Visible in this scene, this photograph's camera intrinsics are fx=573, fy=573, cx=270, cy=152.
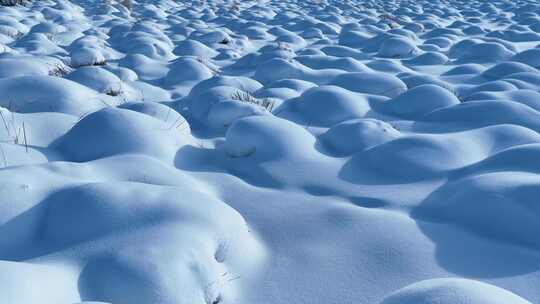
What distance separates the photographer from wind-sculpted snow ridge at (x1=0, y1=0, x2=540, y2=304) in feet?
4.46

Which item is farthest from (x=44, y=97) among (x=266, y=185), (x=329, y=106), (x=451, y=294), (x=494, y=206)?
(x=451, y=294)

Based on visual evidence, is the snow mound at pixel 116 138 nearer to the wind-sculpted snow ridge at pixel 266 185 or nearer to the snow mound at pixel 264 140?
the wind-sculpted snow ridge at pixel 266 185

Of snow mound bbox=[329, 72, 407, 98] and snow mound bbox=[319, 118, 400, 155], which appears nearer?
snow mound bbox=[319, 118, 400, 155]

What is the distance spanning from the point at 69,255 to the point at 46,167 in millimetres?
Result: 473

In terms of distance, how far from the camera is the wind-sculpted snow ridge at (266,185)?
1.36 m

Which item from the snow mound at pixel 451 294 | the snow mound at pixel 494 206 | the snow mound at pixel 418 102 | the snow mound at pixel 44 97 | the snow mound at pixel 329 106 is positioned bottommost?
the snow mound at pixel 44 97

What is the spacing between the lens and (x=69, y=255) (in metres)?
1.37

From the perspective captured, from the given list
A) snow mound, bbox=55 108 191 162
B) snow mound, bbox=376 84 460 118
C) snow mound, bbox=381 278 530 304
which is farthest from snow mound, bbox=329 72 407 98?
snow mound, bbox=381 278 530 304

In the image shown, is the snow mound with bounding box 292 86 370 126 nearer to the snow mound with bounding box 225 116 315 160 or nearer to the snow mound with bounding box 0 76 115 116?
the snow mound with bounding box 225 116 315 160

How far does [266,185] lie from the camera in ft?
6.52

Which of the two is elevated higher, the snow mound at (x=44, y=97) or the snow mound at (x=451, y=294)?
the snow mound at (x=451, y=294)

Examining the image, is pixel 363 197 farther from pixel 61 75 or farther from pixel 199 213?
pixel 61 75

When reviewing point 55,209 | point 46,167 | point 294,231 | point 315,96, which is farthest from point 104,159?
point 315,96

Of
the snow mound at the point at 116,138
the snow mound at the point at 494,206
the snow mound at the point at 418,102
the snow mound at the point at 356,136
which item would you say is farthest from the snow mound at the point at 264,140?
the snow mound at the point at 418,102
